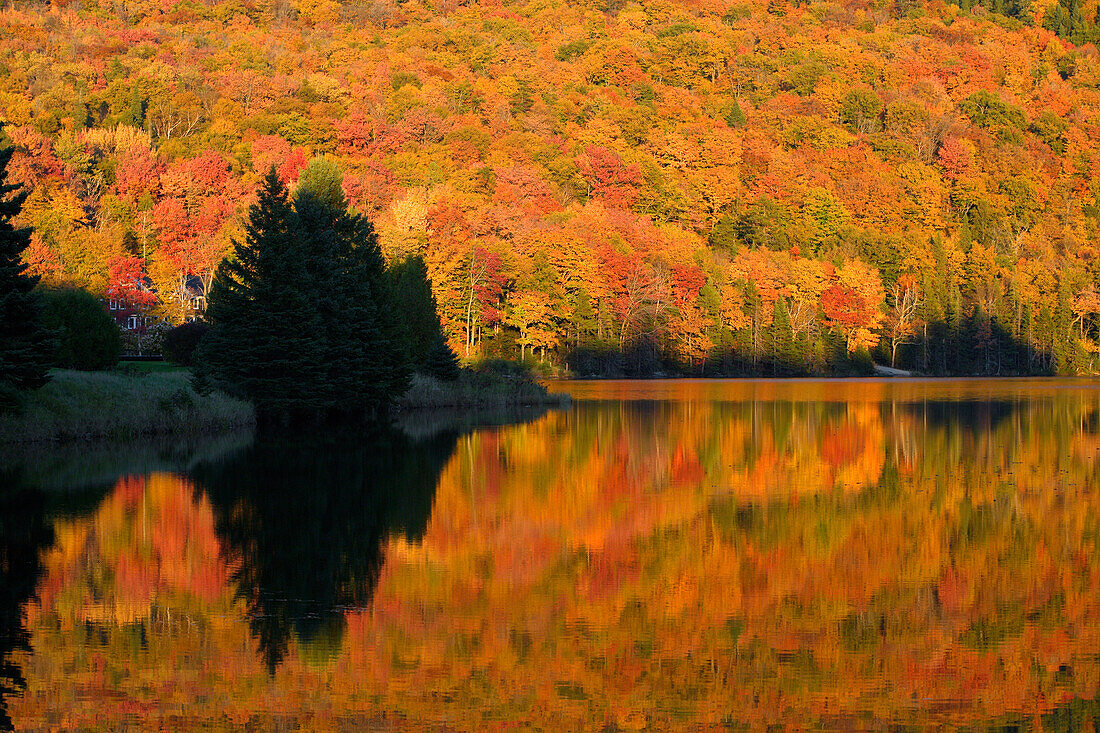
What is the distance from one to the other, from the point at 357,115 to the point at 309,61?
72.2 feet

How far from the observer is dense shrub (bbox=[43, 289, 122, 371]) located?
41844mm

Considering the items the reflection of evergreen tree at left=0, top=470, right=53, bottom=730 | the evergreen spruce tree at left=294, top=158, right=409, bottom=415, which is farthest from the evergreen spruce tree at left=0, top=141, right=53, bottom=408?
the evergreen spruce tree at left=294, top=158, right=409, bottom=415

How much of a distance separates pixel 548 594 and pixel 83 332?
33.9 meters

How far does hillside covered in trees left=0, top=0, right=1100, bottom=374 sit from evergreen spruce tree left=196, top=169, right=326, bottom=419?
32714 mm

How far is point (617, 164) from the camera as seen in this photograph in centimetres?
10644

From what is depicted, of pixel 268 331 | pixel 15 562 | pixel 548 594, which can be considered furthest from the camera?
pixel 268 331

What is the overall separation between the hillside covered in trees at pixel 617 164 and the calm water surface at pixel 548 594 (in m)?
50.2

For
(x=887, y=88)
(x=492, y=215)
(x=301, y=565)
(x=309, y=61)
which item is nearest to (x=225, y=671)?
(x=301, y=565)

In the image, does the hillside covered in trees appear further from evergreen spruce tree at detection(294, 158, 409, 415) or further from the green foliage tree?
evergreen spruce tree at detection(294, 158, 409, 415)

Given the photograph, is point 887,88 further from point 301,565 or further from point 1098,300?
point 301,565

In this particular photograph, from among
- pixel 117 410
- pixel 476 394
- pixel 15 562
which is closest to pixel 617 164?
pixel 476 394

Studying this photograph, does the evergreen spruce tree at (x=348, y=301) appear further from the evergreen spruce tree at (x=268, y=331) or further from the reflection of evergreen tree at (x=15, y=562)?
the reflection of evergreen tree at (x=15, y=562)

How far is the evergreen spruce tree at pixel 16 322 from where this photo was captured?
87.6 ft

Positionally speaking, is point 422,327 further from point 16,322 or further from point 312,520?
point 312,520
